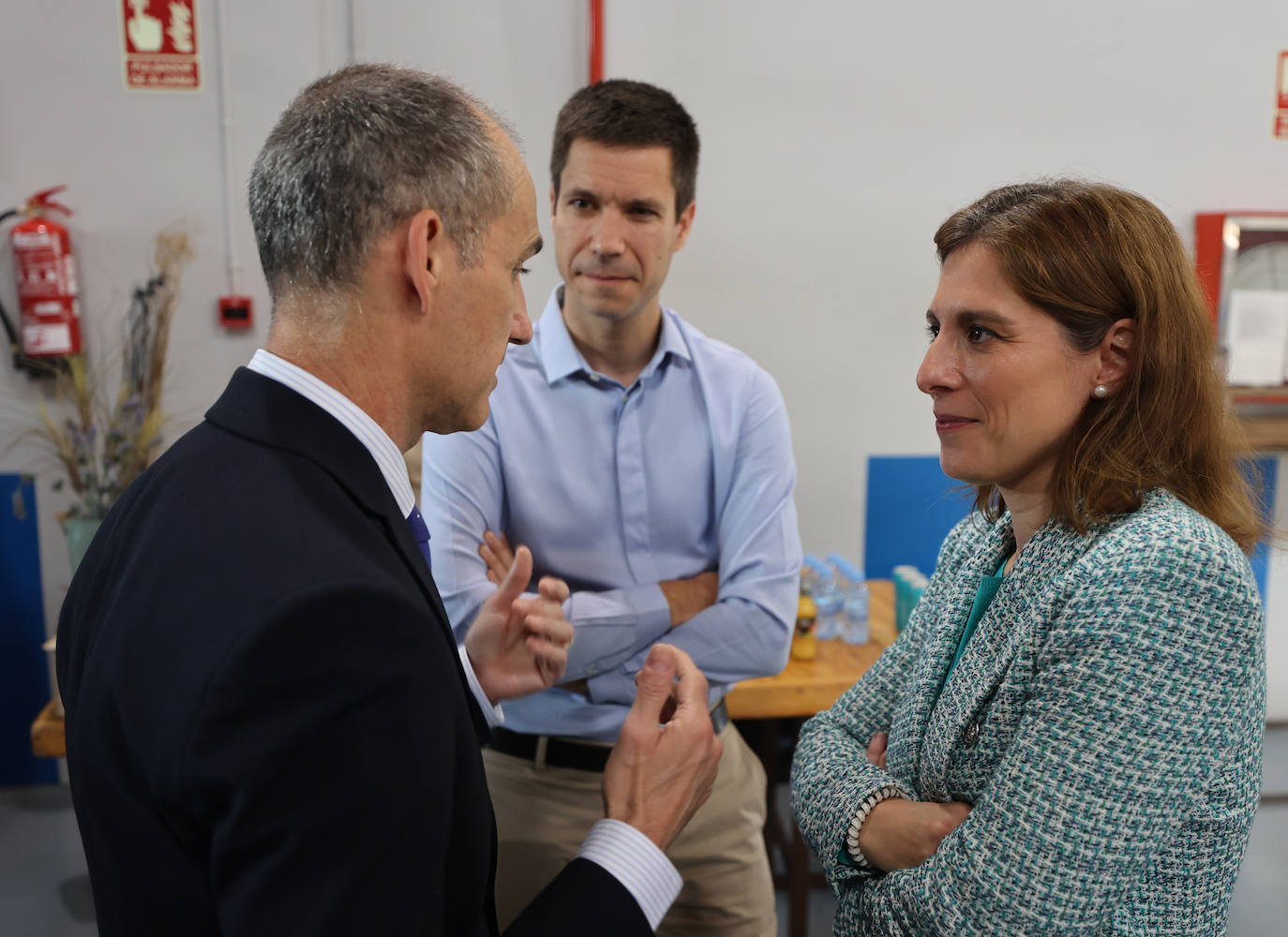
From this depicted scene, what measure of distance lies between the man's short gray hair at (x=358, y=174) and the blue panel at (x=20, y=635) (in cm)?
298

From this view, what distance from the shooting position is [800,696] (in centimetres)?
237

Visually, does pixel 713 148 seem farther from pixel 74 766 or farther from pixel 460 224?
pixel 74 766

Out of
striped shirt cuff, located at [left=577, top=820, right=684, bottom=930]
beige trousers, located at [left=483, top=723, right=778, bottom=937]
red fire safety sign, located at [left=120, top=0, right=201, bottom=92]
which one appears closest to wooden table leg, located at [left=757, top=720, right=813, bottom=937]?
beige trousers, located at [left=483, top=723, right=778, bottom=937]

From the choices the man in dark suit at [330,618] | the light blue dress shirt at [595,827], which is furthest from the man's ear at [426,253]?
the light blue dress shirt at [595,827]

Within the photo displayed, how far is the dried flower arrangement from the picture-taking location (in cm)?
304

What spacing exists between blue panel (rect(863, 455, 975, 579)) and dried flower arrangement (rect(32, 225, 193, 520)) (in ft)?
8.31

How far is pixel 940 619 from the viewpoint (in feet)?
4.12

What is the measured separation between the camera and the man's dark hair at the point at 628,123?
1.82 metres

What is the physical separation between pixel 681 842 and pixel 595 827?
0.78m

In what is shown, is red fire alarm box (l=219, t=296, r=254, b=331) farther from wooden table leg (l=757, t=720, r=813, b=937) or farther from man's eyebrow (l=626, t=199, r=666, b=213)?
wooden table leg (l=757, t=720, r=813, b=937)

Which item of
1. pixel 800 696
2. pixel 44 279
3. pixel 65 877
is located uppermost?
pixel 44 279

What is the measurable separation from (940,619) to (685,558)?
65 cm

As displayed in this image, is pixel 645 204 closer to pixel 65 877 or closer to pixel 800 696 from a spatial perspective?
pixel 800 696

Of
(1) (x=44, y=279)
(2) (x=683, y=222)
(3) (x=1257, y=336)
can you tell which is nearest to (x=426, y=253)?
(2) (x=683, y=222)
